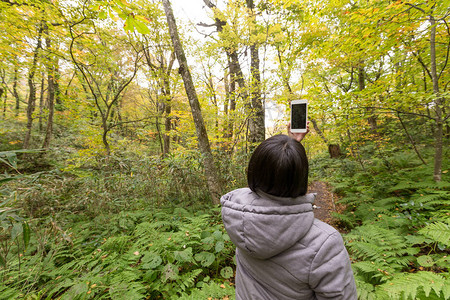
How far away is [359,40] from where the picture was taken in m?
3.53

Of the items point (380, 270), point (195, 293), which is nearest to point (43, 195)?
point (195, 293)

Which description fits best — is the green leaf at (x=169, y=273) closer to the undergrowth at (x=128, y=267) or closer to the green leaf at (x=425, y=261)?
the undergrowth at (x=128, y=267)

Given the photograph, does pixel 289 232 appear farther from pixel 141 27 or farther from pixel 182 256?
pixel 141 27

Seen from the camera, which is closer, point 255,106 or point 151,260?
point 151,260

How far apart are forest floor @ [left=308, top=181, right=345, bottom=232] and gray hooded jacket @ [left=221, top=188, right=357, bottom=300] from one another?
413cm

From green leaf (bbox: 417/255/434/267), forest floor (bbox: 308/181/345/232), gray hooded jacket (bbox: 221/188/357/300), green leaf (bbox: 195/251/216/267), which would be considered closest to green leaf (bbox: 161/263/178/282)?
green leaf (bbox: 195/251/216/267)

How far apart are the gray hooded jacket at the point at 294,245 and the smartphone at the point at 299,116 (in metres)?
1.21

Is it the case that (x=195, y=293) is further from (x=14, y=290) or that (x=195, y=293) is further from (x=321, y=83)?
(x=321, y=83)

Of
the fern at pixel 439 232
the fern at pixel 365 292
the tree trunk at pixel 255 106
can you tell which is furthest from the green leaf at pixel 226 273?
the tree trunk at pixel 255 106

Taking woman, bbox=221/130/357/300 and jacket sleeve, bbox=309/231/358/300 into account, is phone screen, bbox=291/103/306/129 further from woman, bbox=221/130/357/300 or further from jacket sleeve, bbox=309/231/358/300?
jacket sleeve, bbox=309/231/358/300

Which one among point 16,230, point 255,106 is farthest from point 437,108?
point 16,230

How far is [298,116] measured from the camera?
2.11 meters

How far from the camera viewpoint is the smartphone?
6.75 feet

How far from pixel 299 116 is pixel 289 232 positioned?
1557 mm
